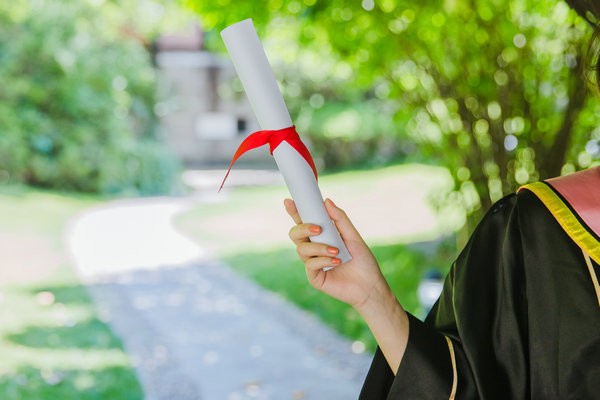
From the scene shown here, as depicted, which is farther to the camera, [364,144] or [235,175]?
[364,144]

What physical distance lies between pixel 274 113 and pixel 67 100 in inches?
531

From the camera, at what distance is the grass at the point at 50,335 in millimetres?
4438

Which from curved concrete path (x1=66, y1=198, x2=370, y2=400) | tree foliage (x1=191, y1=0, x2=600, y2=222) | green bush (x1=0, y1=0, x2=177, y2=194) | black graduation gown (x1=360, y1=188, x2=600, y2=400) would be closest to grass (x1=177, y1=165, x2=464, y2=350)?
curved concrete path (x1=66, y1=198, x2=370, y2=400)

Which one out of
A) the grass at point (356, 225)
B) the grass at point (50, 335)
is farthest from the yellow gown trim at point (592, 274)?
the grass at point (356, 225)

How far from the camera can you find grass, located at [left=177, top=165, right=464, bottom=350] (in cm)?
643

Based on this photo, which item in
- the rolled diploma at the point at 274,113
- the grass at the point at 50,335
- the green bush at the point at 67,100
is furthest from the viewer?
Answer: the green bush at the point at 67,100

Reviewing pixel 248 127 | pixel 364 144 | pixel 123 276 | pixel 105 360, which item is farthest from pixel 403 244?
pixel 248 127

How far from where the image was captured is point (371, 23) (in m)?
4.22

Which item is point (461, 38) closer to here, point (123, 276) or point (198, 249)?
point (123, 276)

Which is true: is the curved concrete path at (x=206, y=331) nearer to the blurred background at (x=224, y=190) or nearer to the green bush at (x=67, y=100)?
the blurred background at (x=224, y=190)

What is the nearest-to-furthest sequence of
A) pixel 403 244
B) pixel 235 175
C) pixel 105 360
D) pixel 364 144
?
1. pixel 105 360
2. pixel 403 244
3. pixel 235 175
4. pixel 364 144

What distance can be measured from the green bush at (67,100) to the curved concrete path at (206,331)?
4552 mm

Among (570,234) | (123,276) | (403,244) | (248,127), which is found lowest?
(570,234)

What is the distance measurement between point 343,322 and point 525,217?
4.71 meters
